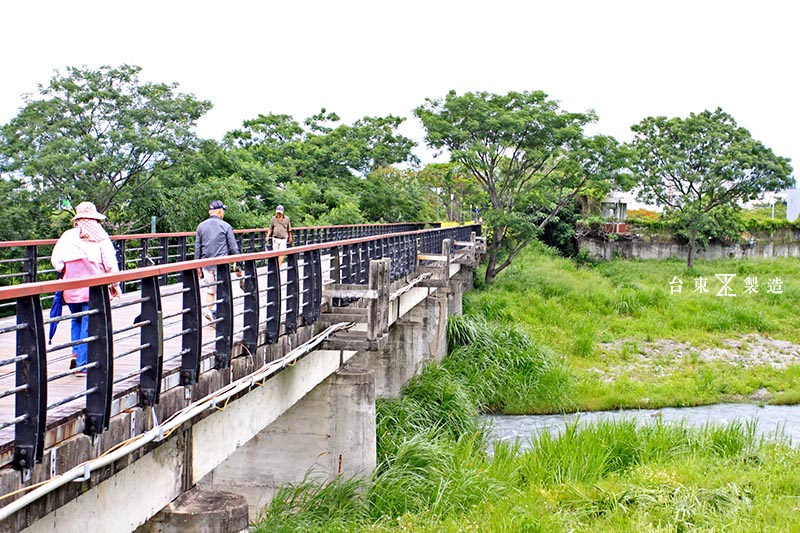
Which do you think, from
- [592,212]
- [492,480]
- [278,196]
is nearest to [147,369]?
[492,480]

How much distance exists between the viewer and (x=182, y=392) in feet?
21.2

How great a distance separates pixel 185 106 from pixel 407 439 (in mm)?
13554

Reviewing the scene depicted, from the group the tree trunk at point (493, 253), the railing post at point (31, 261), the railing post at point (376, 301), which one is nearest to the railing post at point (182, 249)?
the railing post at point (31, 261)

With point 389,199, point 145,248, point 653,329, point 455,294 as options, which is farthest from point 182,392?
point 389,199

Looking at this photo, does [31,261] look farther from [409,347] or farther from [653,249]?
[653,249]

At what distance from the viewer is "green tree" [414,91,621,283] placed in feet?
99.2

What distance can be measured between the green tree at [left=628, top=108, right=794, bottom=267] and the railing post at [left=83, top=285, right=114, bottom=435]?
119 feet

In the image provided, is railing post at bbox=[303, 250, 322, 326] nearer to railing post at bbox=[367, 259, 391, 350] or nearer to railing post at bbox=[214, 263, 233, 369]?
railing post at bbox=[367, 259, 391, 350]

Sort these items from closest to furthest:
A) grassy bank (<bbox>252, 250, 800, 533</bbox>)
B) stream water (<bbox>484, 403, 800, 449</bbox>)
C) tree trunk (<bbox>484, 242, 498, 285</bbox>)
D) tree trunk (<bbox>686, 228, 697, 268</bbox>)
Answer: grassy bank (<bbox>252, 250, 800, 533</bbox>) < stream water (<bbox>484, 403, 800, 449</bbox>) < tree trunk (<bbox>484, 242, 498, 285</bbox>) < tree trunk (<bbox>686, 228, 697, 268</bbox>)

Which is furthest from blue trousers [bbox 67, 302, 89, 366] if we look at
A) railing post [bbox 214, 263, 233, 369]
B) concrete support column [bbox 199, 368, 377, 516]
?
concrete support column [bbox 199, 368, 377, 516]

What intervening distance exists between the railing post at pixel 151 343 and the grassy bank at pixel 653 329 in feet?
51.1

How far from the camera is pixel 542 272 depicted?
35.8 meters

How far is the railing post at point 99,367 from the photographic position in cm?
516

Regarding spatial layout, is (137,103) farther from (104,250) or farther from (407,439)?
(104,250)
